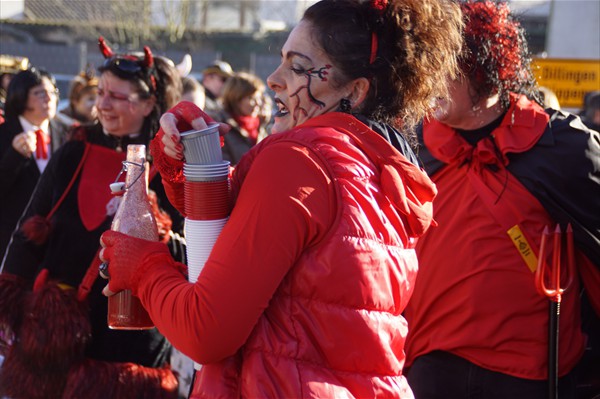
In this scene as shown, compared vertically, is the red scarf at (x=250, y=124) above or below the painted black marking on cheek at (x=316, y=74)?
below

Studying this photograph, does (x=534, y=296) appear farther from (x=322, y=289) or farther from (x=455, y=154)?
(x=322, y=289)

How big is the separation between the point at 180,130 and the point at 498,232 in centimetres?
160

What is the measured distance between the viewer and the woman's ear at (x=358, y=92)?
86.0 inches

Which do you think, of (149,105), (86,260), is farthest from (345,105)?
(149,105)

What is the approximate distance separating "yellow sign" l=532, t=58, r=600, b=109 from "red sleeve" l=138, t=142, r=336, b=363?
23.4 ft

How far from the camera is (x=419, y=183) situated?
2.16m

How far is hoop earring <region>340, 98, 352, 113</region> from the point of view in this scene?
2.18m

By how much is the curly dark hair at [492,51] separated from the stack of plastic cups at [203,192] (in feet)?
5.19

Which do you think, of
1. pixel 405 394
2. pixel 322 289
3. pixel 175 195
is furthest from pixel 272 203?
pixel 405 394

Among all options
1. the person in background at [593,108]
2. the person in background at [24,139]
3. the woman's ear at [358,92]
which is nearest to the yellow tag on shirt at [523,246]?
the woman's ear at [358,92]

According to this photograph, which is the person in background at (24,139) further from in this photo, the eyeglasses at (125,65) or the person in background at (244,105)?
the eyeglasses at (125,65)

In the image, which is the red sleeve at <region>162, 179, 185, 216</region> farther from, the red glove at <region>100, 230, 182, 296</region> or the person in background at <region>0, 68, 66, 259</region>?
the person in background at <region>0, 68, 66, 259</region>

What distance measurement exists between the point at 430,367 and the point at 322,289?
1.66 meters

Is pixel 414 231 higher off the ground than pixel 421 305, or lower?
higher
